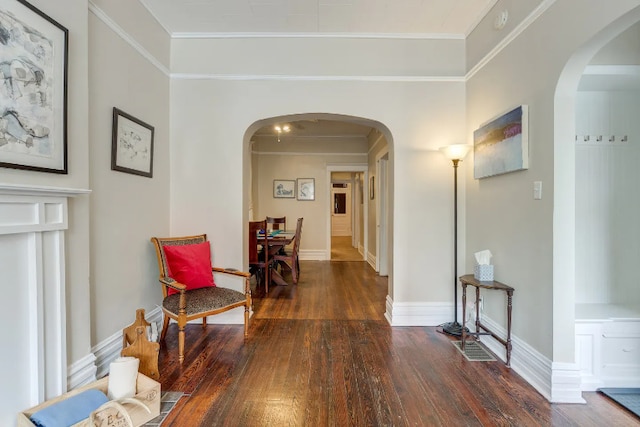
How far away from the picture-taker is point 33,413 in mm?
1453

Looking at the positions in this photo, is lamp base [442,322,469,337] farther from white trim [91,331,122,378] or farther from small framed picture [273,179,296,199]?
small framed picture [273,179,296,199]

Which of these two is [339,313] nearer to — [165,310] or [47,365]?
[165,310]

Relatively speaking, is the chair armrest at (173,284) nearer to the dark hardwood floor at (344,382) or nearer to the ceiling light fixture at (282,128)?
the dark hardwood floor at (344,382)

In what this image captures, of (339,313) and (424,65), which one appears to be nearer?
(424,65)

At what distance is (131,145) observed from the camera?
8.20ft

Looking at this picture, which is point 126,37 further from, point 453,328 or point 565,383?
point 565,383

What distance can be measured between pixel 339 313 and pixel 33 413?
2.54m

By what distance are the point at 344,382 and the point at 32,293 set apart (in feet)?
6.07

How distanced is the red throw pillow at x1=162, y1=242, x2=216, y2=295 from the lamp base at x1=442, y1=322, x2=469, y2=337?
7.44 feet

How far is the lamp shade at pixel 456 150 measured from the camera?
2.84 meters

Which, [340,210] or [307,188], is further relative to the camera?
[340,210]

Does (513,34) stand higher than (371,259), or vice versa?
(513,34)

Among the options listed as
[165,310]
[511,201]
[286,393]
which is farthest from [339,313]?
[511,201]

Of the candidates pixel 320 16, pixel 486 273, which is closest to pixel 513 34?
pixel 320 16
